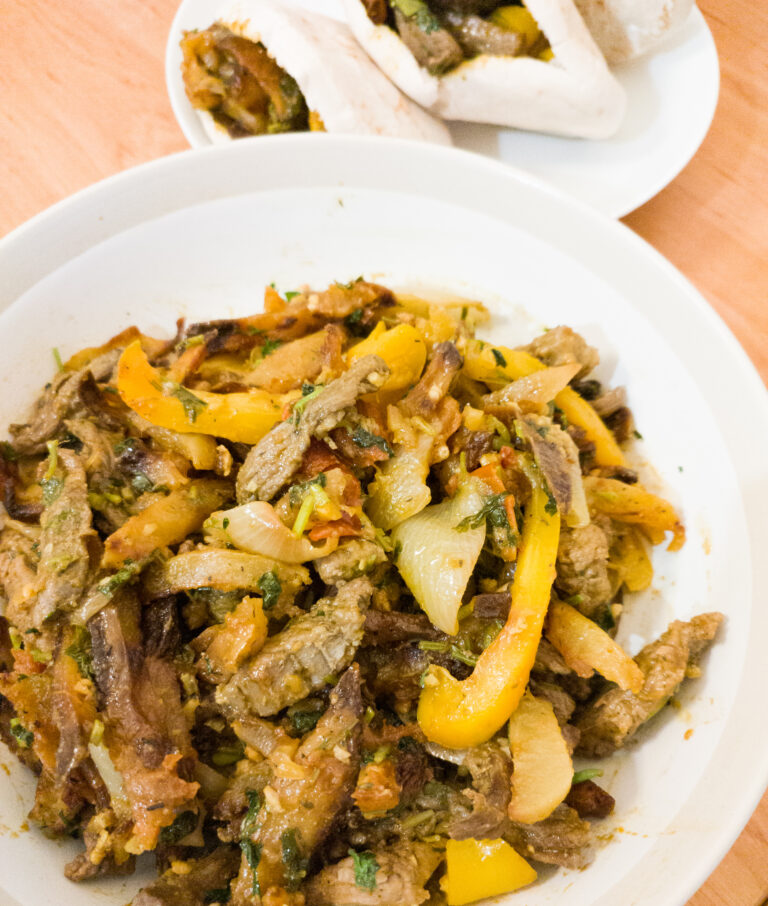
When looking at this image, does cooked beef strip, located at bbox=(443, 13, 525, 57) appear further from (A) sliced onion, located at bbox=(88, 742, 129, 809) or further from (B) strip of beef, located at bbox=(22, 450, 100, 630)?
(A) sliced onion, located at bbox=(88, 742, 129, 809)

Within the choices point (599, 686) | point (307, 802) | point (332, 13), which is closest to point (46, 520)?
point (307, 802)

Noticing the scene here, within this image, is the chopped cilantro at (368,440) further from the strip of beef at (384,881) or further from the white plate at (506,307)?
the strip of beef at (384,881)

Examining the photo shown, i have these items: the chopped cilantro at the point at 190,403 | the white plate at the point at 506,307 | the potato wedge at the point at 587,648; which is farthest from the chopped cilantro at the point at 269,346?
the potato wedge at the point at 587,648

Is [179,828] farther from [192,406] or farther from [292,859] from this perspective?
[192,406]

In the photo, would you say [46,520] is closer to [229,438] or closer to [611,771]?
[229,438]

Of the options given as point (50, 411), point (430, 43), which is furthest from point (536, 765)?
point (430, 43)

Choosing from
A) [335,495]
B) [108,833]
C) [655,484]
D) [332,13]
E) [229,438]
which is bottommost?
[655,484]
